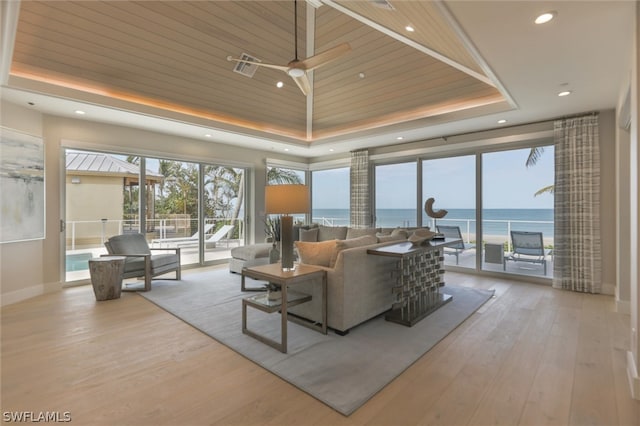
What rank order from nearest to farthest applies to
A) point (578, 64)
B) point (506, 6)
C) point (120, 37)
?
point (506, 6)
point (578, 64)
point (120, 37)

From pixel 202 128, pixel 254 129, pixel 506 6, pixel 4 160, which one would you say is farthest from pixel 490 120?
pixel 4 160

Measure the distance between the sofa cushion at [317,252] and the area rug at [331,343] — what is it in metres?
0.72

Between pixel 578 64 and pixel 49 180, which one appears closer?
pixel 578 64

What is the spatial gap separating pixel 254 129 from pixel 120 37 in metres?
2.71

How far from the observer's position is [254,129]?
6.10 meters

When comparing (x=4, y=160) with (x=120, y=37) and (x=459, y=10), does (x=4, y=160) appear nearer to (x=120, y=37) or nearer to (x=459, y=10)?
(x=120, y=37)

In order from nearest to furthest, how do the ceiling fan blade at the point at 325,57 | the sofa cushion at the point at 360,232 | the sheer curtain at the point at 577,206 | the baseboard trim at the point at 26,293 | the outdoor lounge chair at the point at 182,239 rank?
1. the ceiling fan blade at the point at 325,57
2. the baseboard trim at the point at 26,293
3. the sheer curtain at the point at 577,206
4. the sofa cushion at the point at 360,232
5. the outdoor lounge chair at the point at 182,239

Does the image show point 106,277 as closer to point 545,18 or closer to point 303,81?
point 303,81

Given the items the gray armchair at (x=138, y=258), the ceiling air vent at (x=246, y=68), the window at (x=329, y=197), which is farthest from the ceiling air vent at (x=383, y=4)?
the window at (x=329, y=197)

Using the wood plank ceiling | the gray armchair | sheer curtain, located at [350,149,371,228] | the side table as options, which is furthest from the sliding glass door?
sheer curtain, located at [350,149,371,228]

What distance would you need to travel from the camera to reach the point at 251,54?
178 inches

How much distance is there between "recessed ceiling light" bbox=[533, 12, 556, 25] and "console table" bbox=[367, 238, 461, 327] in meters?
2.21

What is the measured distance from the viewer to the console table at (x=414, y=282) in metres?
3.32

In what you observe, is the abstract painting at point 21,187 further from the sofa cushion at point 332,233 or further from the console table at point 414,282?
the console table at point 414,282
